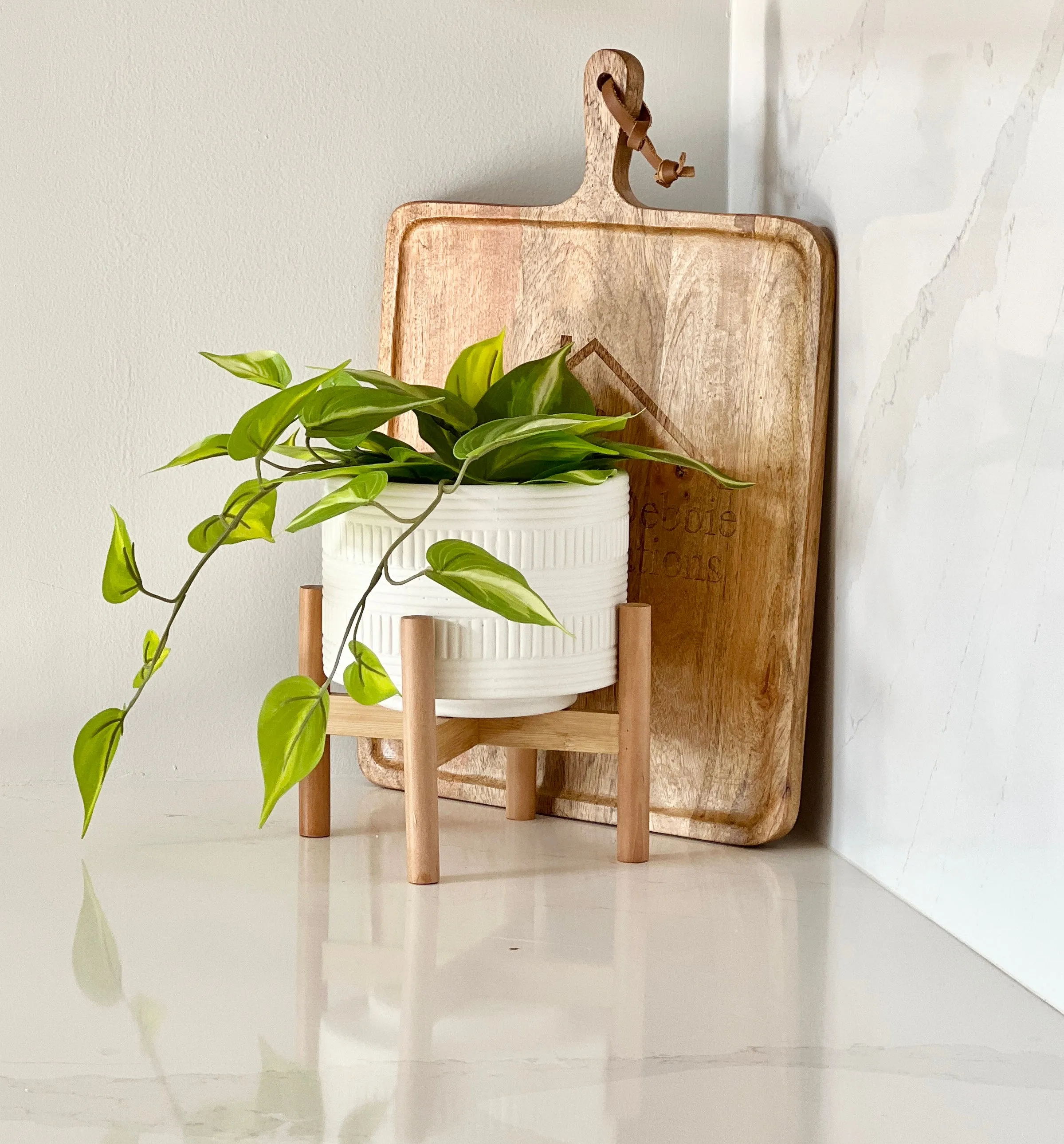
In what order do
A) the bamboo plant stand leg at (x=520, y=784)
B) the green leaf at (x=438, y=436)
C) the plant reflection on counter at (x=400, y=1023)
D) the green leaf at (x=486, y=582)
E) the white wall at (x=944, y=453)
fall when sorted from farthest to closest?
the bamboo plant stand leg at (x=520, y=784) < the green leaf at (x=438, y=436) < the green leaf at (x=486, y=582) < the white wall at (x=944, y=453) < the plant reflection on counter at (x=400, y=1023)

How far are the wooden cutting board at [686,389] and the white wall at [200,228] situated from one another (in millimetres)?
80

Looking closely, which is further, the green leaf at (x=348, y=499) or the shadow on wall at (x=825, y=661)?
the shadow on wall at (x=825, y=661)

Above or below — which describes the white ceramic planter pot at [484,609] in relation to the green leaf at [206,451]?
below

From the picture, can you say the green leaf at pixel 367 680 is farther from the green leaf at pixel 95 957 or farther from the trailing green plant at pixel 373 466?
the green leaf at pixel 95 957

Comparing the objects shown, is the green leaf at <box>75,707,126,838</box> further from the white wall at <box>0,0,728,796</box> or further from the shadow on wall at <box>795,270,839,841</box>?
the shadow on wall at <box>795,270,839,841</box>

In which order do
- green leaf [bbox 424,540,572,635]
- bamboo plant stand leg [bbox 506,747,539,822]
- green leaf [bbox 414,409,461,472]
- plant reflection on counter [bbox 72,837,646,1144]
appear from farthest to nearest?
bamboo plant stand leg [bbox 506,747,539,822]
green leaf [bbox 414,409,461,472]
green leaf [bbox 424,540,572,635]
plant reflection on counter [bbox 72,837,646,1144]

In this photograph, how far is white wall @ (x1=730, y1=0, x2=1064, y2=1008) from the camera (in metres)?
0.70

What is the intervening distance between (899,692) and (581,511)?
242 mm

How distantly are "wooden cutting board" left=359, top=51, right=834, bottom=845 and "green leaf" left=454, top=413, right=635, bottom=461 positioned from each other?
161 mm

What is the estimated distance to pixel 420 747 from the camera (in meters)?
0.86

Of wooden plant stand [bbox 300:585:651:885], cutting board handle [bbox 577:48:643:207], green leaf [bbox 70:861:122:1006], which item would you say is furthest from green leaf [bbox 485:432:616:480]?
green leaf [bbox 70:861:122:1006]

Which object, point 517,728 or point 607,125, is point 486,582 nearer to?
point 517,728

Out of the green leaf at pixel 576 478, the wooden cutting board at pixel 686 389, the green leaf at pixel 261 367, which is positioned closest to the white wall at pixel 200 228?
the wooden cutting board at pixel 686 389

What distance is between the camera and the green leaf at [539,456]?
2.81 feet
